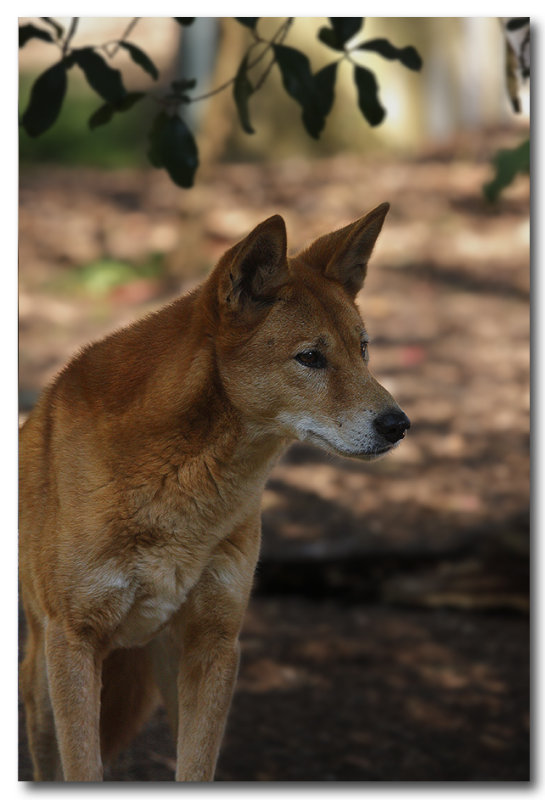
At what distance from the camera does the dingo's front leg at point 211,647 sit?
2.70 meters

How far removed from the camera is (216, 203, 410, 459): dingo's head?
8.42ft

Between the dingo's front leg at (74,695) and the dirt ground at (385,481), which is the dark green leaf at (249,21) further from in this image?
the dingo's front leg at (74,695)

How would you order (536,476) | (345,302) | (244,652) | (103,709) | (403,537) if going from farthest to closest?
(403,537) → (244,652) → (536,476) → (103,709) → (345,302)

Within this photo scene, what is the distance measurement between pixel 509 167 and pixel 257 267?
1690 millimetres

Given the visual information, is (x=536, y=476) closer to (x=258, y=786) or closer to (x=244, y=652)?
(x=258, y=786)

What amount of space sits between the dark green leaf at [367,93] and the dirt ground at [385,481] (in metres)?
0.91

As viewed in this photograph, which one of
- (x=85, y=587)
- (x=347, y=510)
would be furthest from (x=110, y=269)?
(x=85, y=587)

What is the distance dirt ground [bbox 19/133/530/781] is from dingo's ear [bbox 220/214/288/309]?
1498 mm

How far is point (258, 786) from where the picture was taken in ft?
10.3

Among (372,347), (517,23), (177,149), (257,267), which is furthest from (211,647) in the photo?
→ (372,347)

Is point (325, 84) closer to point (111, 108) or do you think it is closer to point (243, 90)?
point (243, 90)

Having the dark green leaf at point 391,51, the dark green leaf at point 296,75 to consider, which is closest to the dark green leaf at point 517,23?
the dark green leaf at point 391,51

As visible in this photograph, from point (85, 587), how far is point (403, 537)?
3139 mm

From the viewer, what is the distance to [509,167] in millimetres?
3928
